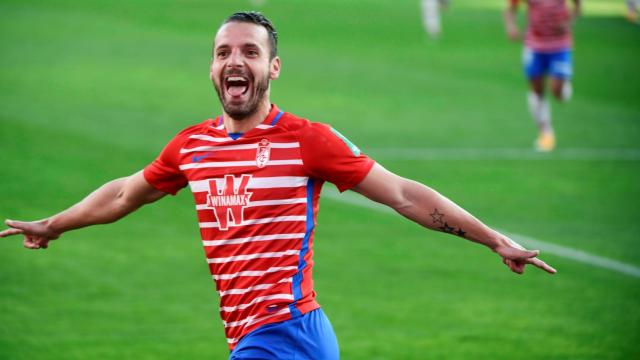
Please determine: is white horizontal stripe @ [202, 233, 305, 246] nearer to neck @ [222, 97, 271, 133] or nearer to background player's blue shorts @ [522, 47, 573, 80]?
neck @ [222, 97, 271, 133]

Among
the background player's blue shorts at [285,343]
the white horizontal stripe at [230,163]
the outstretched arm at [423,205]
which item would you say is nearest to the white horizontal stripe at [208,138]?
the white horizontal stripe at [230,163]

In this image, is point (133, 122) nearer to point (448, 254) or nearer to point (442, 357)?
point (448, 254)

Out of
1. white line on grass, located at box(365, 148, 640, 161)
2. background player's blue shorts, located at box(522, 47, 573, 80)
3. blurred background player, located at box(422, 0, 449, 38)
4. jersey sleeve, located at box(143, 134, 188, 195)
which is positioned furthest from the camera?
blurred background player, located at box(422, 0, 449, 38)

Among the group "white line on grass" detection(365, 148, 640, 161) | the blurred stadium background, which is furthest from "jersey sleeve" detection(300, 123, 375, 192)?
"white line on grass" detection(365, 148, 640, 161)

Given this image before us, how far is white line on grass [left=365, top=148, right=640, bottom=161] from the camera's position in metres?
20.1

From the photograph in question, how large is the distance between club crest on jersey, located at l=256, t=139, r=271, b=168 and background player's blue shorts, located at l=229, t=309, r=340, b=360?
Answer: 0.78 meters

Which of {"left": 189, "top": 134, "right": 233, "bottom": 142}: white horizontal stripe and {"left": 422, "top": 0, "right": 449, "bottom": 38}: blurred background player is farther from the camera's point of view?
{"left": 422, "top": 0, "right": 449, "bottom": 38}: blurred background player

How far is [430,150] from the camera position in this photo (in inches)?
819

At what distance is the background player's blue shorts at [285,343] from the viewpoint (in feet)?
20.3

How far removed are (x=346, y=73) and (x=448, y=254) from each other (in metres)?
16.7

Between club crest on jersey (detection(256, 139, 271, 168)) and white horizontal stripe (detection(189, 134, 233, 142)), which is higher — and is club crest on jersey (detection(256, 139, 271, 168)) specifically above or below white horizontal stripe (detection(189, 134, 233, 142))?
below

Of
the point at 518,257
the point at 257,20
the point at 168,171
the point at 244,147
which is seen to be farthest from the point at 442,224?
the point at 168,171

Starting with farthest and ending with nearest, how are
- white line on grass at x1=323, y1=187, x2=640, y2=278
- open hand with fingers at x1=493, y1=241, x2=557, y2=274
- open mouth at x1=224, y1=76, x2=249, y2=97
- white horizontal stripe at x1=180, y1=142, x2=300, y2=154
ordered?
white line on grass at x1=323, y1=187, x2=640, y2=278
white horizontal stripe at x1=180, y1=142, x2=300, y2=154
open mouth at x1=224, y1=76, x2=249, y2=97
open hand with fingers at x1=493, y1=241, x2=557, y2=274

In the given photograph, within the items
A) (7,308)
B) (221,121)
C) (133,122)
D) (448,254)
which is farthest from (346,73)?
(221,121)
